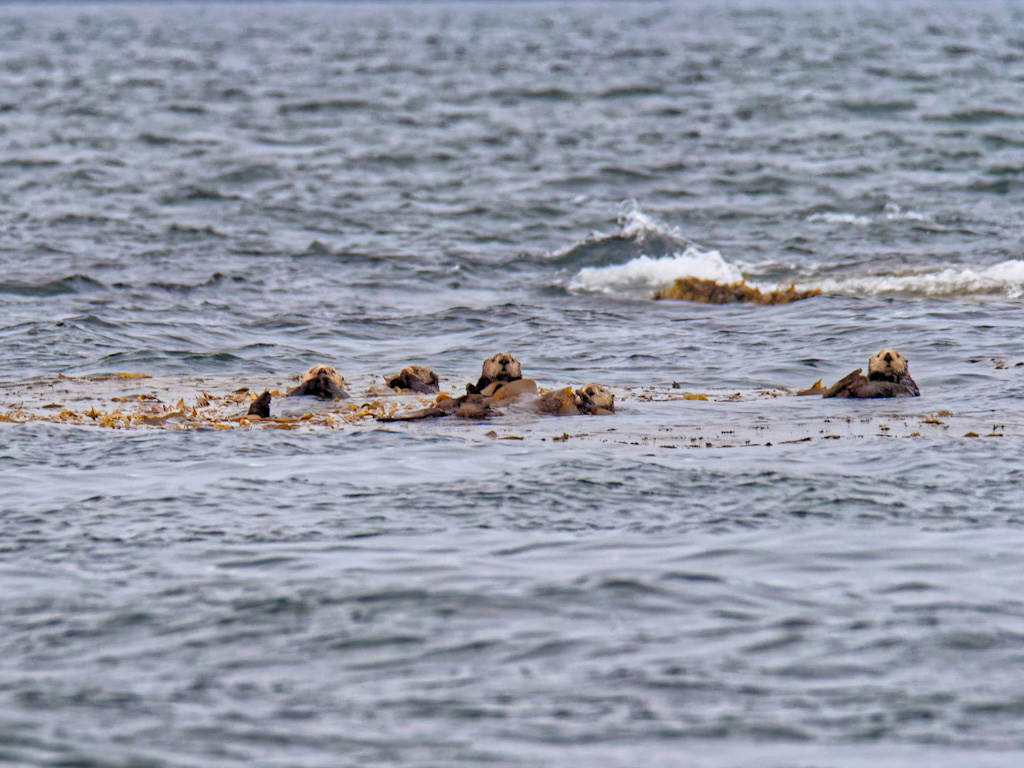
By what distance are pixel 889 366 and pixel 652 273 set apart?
25.3 feet

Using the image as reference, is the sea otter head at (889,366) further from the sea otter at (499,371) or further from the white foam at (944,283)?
the white foam at (944,283)

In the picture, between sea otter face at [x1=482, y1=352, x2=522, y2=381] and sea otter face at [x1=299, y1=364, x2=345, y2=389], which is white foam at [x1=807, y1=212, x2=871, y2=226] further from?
sea otter face at [x1=299, y1=364, x2=345, y2=389]

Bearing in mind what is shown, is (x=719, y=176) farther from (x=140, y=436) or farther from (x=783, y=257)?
(x=140, y=436)

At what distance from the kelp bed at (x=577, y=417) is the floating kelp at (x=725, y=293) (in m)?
4.71

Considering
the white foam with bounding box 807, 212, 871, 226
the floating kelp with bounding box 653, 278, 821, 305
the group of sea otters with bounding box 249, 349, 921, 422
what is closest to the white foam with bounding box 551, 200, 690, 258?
the white foam with bounding box 807, 212, 871, 226

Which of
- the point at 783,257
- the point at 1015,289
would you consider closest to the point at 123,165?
the point at 783,257

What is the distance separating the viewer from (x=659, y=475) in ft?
28.7

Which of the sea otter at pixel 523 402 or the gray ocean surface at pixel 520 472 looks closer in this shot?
the gray ocean surface at pixel 520 472

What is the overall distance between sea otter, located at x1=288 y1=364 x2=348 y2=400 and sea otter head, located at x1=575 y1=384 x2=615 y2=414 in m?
1.94

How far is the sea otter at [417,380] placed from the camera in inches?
465

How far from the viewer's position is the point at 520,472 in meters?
8.90

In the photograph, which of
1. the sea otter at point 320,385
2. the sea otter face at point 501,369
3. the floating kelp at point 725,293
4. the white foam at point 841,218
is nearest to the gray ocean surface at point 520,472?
the white foam at point 841,218

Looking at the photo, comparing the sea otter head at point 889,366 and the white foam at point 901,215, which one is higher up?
the white foam at point 901,215

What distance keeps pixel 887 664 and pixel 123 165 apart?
24571 mm
